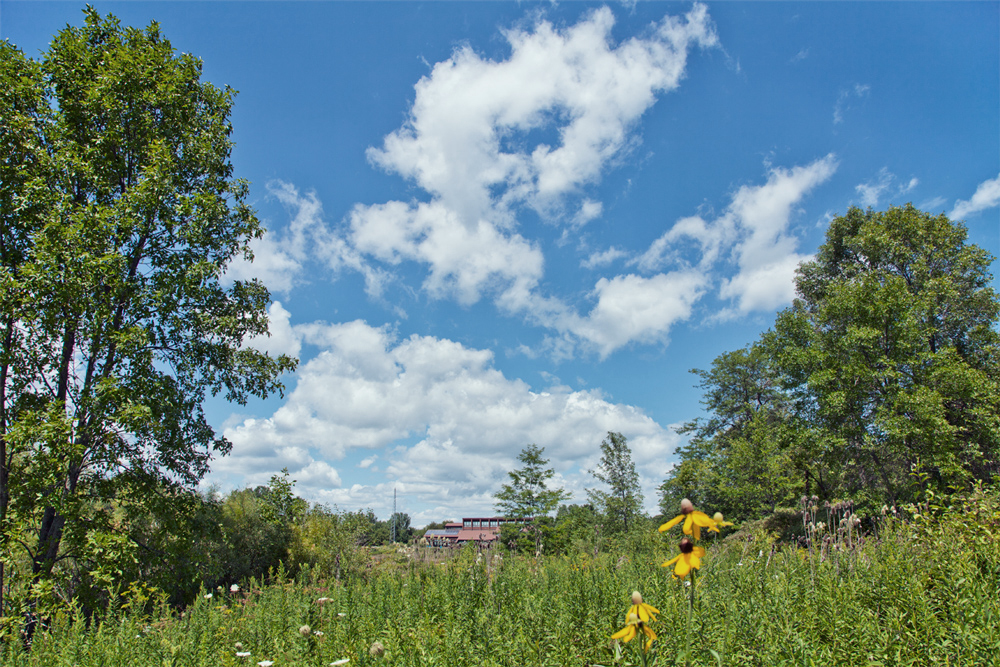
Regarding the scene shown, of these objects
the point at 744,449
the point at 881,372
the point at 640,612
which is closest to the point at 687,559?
the point at 640,612

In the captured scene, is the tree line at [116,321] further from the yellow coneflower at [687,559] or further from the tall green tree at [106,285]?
the yellow coneflower at [687,559]

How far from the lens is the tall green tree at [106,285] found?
24.8 ft

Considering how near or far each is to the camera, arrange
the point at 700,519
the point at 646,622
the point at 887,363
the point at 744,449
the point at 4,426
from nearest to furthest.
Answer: the point at 700,519 < the point at 646,622 < the point at 4,426 < the point at 887,363 < the point at 744,449

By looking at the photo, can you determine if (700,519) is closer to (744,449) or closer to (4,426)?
(4,426)

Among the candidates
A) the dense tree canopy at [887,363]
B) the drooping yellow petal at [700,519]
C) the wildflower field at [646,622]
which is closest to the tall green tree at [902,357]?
the dense tree canopy at [887,363]

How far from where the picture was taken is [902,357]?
16.1 m

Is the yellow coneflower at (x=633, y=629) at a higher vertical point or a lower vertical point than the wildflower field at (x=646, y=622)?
higher

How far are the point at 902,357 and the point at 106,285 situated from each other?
72.6ft

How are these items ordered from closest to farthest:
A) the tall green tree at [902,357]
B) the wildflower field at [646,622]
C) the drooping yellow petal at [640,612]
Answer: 1. the drooping yellow petal at [640,612]
2. the wildflower field at [646,622]
3. the tall green tree at [902,357]

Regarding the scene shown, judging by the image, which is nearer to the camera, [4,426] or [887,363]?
[4,426]

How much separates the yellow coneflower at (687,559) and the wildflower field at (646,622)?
26 centimetres

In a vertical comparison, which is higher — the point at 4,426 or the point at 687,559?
the point at 4,426

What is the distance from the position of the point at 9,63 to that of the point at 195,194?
3.73 meters

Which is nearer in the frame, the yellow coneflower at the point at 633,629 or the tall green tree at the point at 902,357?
the yellow coneflower at the point at 633,629
